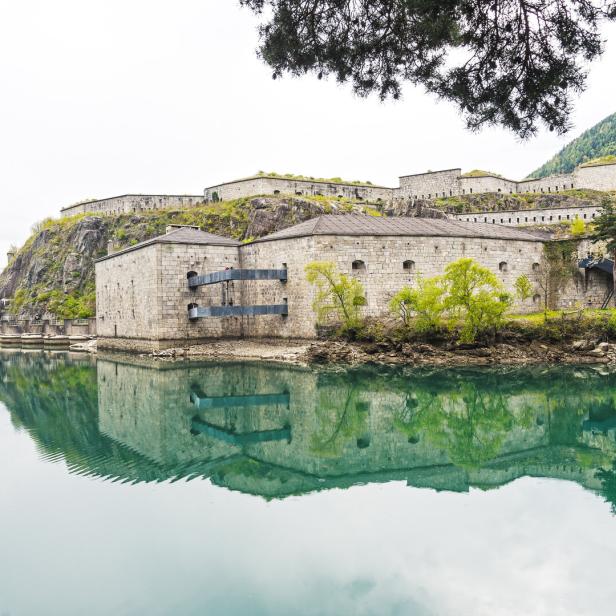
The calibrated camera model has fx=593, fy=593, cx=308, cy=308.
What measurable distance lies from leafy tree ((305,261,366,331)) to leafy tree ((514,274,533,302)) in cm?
759

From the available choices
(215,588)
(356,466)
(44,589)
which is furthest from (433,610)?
(356,466)

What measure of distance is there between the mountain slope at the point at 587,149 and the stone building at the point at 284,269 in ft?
210

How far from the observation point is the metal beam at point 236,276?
83.8 ft

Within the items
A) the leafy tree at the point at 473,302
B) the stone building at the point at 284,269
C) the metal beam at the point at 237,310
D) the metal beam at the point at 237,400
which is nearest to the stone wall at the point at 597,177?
the stone building at the point at 284,269

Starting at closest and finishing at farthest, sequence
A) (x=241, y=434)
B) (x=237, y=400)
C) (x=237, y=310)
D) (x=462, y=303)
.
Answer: (x=241, y=434) → (x=237, y=400) → (x=462, y=303) → (x=237, y=310)

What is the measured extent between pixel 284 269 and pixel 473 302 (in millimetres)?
8716

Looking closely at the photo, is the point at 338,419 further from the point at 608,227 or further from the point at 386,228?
the point at 608,227

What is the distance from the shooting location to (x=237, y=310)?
26.1m

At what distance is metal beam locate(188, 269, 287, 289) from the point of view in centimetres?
2555

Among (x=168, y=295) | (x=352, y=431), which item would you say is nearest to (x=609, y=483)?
(x=352, y=431)

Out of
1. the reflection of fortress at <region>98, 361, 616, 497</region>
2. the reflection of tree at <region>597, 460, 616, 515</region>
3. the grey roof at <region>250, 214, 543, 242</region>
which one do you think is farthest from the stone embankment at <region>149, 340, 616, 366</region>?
the reflection of tree at <region>597, 460, 616, 515</region>

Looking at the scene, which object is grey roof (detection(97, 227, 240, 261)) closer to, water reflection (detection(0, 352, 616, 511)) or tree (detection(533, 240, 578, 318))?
water reflection (detection(0, 352, 616, 511))

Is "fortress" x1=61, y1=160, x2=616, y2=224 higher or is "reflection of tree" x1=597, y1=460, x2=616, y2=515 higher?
"fortress" x1=61, y1=160, x2=616, y2=224

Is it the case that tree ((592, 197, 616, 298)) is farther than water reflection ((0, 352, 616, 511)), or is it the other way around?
tree ((592, 197, 616, 298))
